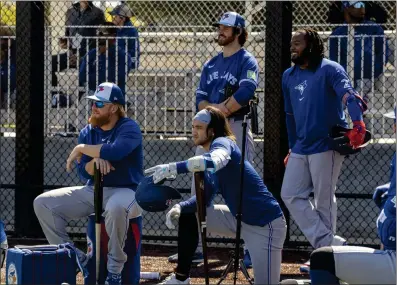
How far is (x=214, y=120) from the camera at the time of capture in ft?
21.9

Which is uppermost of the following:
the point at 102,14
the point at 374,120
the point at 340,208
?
the point at 102,14

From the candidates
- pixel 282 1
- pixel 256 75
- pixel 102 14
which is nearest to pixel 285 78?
pixel 256 75

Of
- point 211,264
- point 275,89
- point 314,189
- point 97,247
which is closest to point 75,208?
point 97,247

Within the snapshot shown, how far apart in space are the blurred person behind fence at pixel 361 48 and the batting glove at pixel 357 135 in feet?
8.15

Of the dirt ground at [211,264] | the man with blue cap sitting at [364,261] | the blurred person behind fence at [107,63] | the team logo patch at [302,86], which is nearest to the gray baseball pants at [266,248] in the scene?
the man with blue cap sitting at [364,261]

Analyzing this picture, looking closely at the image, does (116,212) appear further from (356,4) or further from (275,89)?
(356,4)

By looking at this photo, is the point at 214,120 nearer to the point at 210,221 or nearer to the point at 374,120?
the point at 210,221

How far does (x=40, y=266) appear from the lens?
6.56 metres

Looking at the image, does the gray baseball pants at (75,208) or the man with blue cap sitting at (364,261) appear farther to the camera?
the gray baseball pants at (75,208)

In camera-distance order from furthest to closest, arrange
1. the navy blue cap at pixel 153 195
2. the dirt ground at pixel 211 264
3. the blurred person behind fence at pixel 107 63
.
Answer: the blurred person behind fence at pixel 107 63
the dirt ground at pixel 211 264
the navy blue cap at pixel 153 195

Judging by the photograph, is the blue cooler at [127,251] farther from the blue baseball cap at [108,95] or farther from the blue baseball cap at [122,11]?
the blue baseball cap at [122,11]

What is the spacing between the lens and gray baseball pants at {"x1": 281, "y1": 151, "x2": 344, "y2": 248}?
25.1ft

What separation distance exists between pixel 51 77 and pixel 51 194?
3.49 m

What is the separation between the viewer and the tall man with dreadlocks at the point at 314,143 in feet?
25.1
